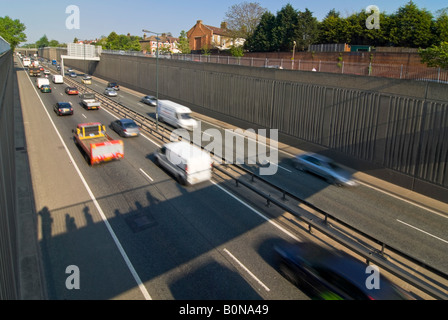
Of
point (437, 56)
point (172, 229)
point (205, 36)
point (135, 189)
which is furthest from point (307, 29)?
point (205, 36)

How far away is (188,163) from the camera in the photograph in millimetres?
16109

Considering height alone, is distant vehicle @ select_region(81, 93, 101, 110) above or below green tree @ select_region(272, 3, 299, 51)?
below

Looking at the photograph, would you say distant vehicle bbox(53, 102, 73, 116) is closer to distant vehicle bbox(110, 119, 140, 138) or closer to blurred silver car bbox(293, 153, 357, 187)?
distant vehicle bbox(110, 119, 140, 138)

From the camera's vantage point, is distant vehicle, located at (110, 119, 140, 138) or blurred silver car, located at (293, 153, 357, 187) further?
distant vehicle, located at (110, 119, 140, 138)

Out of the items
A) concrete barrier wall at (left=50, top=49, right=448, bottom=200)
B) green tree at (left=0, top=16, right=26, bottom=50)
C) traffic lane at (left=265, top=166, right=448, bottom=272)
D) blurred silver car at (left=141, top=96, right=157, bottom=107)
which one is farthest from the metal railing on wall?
green tree at (left=0, top=16, right=26, bottom=50)

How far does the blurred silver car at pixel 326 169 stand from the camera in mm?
18016

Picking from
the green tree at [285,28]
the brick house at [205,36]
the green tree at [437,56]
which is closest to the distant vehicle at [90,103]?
the green tree at [437,56]

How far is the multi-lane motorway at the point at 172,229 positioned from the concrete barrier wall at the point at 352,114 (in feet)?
6.27

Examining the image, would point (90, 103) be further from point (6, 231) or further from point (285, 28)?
point (285, 28)

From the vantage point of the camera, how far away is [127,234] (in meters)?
12.1

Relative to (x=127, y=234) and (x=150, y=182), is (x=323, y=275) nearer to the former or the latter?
(x=127, y=234)

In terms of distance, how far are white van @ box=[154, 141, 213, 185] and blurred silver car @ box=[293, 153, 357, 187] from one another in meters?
6.44

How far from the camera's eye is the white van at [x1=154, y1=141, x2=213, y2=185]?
1628cm

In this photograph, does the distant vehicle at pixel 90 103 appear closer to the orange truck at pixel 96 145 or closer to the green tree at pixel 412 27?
the orange truck at pixel 96 145
